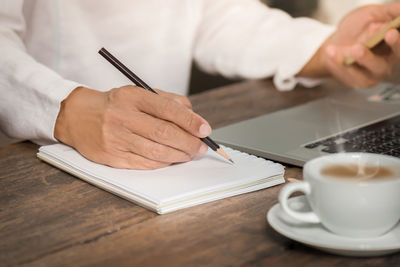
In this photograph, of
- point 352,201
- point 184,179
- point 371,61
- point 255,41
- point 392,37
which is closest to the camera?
point 352,201

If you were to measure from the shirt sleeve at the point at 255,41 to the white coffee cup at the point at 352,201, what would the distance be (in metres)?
0.84

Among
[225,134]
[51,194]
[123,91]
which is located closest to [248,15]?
[225,134]

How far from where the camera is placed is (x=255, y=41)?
4.91 ft

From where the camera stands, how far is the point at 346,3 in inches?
131

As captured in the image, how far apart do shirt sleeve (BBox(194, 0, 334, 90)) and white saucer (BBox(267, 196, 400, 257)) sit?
Answer: 0.84 m

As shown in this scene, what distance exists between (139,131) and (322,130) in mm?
334

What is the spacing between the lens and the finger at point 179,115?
0.81 metres

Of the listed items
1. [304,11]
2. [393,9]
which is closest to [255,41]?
[393,9]

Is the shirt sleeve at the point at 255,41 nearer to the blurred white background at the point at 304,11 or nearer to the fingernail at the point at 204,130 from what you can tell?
the fingernail at the point at 204,130

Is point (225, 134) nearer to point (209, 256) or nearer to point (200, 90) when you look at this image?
point (209, 256)

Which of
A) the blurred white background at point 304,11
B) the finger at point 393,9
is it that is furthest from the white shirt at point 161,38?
the blurred white background at point 304,11

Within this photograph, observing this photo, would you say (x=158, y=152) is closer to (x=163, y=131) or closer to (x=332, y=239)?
(x=163, y=131)

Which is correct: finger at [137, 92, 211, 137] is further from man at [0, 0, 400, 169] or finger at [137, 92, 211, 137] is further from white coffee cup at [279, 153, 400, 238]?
white coffee cup at [279, 153, 400, 238]

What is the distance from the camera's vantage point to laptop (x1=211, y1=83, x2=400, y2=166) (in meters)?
0.87
